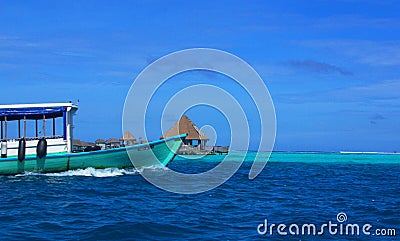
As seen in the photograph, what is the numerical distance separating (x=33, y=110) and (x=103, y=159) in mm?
4612

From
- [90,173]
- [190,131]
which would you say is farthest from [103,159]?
[190,131]

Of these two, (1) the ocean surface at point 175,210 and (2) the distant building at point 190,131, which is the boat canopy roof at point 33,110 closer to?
(1) the ocean surface at point 175,210

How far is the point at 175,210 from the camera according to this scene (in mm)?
15953

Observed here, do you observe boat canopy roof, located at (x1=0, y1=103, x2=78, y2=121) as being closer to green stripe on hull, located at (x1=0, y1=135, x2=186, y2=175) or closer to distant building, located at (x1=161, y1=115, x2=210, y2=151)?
green stripe on hull, located at (x1=0, y1=135, x2=186, y2=175)

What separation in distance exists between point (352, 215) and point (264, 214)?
2695mm

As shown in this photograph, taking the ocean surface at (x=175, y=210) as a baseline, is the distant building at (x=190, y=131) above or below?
above

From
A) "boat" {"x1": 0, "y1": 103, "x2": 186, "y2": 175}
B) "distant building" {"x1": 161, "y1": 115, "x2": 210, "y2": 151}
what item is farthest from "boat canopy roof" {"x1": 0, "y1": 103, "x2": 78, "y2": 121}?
"distant building" {"x1": 161, "y1": 115, "x2": 210, "y2": 151}

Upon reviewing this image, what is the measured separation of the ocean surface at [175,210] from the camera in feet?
40.9

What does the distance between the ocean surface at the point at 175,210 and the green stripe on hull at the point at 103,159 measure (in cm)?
184

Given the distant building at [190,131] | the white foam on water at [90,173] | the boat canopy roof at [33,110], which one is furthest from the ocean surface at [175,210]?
the distant building at [190,131]

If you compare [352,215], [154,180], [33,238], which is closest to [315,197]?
[352,215]

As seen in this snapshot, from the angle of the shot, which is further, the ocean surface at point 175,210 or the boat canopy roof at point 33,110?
the boat canopy roof at point 33,110

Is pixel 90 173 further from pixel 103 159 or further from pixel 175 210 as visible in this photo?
pixel 175 210

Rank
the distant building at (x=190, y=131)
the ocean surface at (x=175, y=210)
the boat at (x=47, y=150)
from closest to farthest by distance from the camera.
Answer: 1. the ocean surface at (x=175, y=210)
2. the boat at (x=47, y=150)
3. the distant building at (x=190, y=131)
